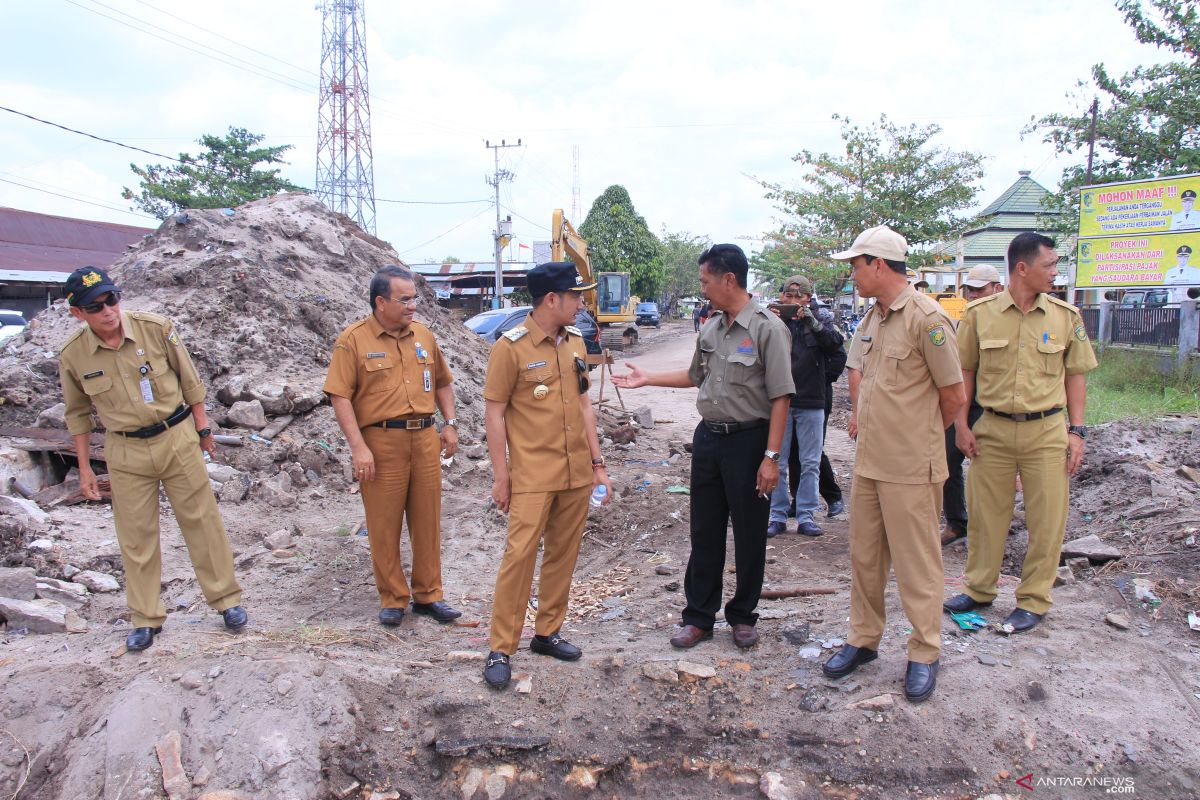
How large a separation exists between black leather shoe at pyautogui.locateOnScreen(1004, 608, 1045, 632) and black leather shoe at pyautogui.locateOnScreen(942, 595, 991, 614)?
0.70 ft

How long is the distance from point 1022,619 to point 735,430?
1.72 m

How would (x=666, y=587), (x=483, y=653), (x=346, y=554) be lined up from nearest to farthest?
(x=483, y=653) → (x=666, y=587) → (x=346, y=554)

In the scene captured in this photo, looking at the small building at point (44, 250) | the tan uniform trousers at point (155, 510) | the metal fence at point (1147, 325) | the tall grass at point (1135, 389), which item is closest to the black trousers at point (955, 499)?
the tall grass at point (1135, 389)

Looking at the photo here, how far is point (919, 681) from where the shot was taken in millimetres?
3166

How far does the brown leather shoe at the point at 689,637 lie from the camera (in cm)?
374

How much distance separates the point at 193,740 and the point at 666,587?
283 cm

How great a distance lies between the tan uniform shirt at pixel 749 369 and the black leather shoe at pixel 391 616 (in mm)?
2063

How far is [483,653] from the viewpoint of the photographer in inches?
151

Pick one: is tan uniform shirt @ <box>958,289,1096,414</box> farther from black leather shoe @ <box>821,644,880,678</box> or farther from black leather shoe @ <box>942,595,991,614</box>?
black leather shoe @ <box>821,644,880,678</box>

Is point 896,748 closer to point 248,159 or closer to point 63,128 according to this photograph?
point 63,128

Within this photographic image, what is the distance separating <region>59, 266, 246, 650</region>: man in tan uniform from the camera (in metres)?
3.77

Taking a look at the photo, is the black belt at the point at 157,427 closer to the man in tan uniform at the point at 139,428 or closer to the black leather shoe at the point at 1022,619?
the man in tan uniform at the point at 139,428

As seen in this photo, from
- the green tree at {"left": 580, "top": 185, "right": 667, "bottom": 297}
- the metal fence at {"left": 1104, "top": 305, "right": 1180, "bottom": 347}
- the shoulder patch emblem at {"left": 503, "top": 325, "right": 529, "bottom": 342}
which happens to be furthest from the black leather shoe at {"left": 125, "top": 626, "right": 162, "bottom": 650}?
the green tree at {"left": 580, "top": 185, "right": 667, "bottom": 297}

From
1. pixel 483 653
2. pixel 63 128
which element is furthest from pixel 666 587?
pixel 63 128
